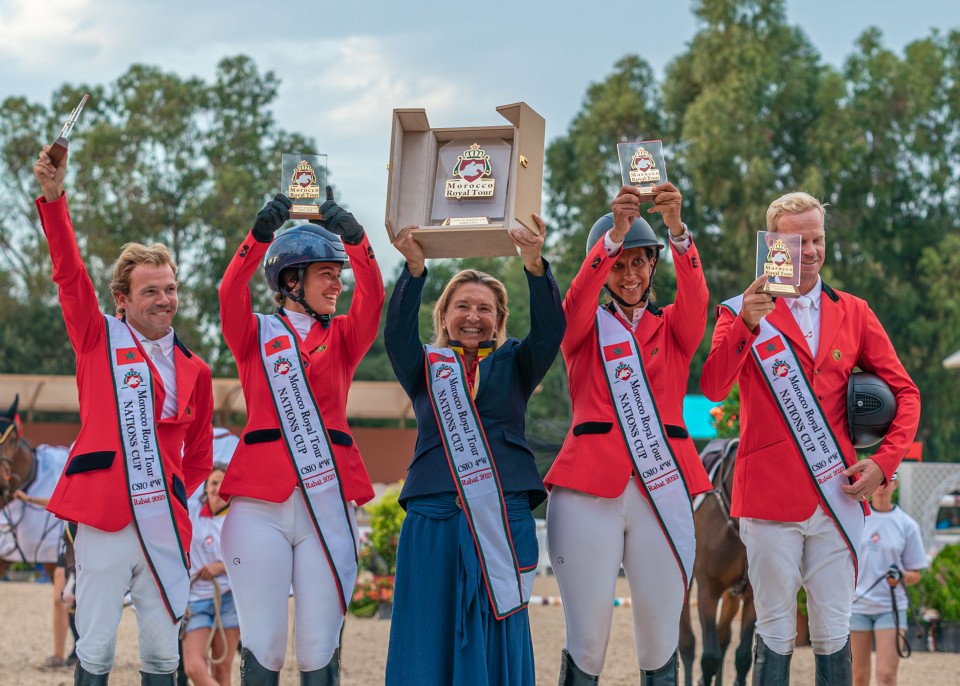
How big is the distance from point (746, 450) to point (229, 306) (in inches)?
85.9

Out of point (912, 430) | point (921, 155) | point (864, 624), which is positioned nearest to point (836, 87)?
point (921, 155)

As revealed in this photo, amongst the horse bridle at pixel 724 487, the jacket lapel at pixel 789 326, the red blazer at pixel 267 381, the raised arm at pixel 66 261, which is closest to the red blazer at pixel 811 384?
the jacket lapel at pixel 789 326

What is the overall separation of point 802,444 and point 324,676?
207 centimetres

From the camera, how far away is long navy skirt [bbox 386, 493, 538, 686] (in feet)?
14.0

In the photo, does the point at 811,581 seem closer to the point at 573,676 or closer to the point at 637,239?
the point at 573,676

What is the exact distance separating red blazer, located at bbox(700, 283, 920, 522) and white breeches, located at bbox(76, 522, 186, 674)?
7.58 feet

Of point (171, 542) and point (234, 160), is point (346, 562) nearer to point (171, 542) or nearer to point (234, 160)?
point (171, 542)

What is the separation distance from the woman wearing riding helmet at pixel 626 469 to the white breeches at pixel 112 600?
4.94 ft

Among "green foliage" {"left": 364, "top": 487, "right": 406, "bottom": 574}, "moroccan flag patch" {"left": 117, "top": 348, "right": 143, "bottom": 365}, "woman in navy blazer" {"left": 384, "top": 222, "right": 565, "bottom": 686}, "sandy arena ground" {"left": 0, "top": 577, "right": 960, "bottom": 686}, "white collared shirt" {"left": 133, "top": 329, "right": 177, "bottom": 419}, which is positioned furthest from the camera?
"green foliage" {"left": 364, "top": 487, "right": 406, "bottom": 574}

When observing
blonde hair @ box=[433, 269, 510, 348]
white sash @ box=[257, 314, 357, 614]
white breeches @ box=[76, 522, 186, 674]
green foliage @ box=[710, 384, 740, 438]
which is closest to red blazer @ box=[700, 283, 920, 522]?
blonde hair @ box=[433, 269, 510, 348]

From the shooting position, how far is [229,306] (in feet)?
15.2

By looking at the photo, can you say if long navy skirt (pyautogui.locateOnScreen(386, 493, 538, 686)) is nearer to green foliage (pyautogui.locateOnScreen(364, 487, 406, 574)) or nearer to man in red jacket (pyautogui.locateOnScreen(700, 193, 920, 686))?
man in red jacket (pyautogui.locateOnScreen(700, 193, 920, 686))

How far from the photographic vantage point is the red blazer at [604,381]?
14.9ft

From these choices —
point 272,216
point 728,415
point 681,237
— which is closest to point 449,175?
point 272,216
